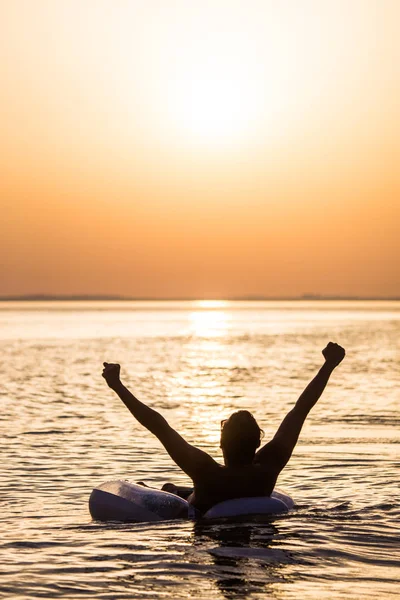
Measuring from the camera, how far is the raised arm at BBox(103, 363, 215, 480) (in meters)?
10.2

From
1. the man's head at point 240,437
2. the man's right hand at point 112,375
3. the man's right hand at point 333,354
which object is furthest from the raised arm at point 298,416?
the man's right hand at point 112,375

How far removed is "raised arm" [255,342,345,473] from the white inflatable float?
0.78 meters

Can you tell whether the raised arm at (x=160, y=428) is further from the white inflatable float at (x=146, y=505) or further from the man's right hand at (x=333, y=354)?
the man's right hand at (x=333, y=354)

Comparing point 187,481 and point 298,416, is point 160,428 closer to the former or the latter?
point 298,416

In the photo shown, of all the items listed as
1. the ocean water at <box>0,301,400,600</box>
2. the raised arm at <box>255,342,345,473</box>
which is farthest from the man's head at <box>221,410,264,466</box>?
the ocean water at <box>0,301,400,600</box>

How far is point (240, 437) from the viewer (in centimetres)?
1112

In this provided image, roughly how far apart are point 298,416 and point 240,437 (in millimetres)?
708

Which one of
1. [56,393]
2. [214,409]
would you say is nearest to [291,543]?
[214,409]

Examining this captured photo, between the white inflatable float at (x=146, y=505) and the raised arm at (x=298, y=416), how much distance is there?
30.9 inches

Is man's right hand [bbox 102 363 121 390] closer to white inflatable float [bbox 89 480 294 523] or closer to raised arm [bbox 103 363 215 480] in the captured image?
raised arm [bbox 103 363 215 480]

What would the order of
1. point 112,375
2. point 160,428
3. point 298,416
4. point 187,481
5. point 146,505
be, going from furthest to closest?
point 187,481 < point 146,505 < point 298,416 < point 160,428 < point 112,375

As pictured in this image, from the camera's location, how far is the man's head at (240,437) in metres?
11.0

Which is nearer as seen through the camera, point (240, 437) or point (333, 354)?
point (240, 437)

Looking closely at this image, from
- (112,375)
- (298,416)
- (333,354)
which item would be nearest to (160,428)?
(112,375)
